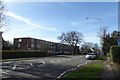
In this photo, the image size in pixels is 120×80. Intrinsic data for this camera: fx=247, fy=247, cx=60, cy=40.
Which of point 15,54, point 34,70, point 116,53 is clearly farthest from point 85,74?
point 15,54

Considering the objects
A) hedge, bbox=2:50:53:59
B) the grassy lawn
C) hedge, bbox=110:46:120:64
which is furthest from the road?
hedge, bbox=2:50:53:59

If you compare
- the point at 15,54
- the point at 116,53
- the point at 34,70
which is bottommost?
the point at 34,70

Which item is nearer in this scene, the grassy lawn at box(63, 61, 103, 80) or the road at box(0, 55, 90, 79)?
the grassy lawn at box(63, 61, 103, 80)

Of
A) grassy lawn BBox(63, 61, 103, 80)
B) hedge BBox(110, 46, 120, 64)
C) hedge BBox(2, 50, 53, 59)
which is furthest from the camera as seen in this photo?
hedge BBox(2, 50, 53, 59)

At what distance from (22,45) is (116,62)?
100 metres

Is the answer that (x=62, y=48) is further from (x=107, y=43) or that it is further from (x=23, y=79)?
(x=23, y=79)

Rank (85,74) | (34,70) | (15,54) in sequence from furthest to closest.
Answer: (15,54), (34,70), (85,74)

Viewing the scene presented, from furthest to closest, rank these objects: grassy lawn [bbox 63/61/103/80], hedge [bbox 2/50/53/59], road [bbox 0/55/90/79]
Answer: hedge [bbox 2/50/53/59] < road [bbox 0/55/90/79] < grassy lawn [bbox 63/61/103/80]

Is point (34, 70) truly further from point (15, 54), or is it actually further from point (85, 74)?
point (15, 54)

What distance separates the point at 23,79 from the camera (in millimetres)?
14023

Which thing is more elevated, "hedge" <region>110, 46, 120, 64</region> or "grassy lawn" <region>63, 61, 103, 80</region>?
"hedge" <region>110, 46, 120, 64</region>

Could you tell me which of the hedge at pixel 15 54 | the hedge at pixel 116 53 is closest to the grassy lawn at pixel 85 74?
the hedge at pixel 116 53

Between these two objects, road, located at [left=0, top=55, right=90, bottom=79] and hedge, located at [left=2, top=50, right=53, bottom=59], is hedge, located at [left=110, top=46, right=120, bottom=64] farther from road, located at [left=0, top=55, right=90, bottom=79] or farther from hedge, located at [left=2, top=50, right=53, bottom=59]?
hedge, located at [left=2, top=50, right=53, bottom=59]

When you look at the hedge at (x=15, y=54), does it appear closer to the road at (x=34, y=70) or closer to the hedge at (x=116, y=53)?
the road at (x=34, y=70)
